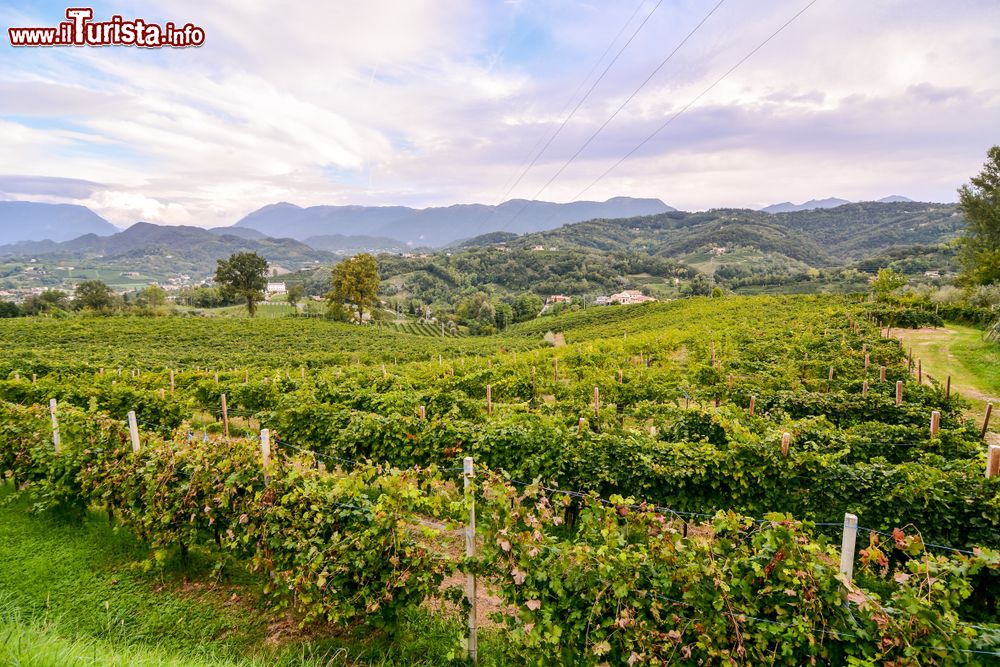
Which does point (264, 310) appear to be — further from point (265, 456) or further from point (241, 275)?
point (265, 456)

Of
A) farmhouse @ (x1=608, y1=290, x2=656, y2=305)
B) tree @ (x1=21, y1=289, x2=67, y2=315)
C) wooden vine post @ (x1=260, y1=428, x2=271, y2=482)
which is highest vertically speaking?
farmhouse @ (x1=608, y1=290, x2=656, y2=305)

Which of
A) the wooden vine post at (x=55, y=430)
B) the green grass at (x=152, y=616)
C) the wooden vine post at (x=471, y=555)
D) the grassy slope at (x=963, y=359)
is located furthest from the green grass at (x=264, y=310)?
the wooden vine post at (x=471, y=555)

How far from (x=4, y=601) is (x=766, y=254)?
232 m

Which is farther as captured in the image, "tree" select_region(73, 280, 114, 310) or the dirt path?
"tree" select_region(73, 280, 114, 310)

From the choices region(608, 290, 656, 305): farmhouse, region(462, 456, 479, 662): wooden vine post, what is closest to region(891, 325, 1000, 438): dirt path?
region(462, 456, 479, 662): wooden vine post

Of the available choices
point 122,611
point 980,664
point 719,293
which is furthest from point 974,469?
point 719,293

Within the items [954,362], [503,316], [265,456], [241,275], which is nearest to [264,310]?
[241,275]

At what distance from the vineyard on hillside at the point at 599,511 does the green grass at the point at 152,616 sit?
354mm

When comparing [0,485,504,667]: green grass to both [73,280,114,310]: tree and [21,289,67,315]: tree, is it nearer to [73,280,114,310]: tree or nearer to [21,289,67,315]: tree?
[73,280,114,310]: tree

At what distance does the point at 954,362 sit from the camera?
2314 cm

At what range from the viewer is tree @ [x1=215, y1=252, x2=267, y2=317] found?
63.4 meters

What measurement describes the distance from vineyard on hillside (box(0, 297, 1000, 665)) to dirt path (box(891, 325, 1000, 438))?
20.4ft

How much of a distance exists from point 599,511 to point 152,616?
5451mm

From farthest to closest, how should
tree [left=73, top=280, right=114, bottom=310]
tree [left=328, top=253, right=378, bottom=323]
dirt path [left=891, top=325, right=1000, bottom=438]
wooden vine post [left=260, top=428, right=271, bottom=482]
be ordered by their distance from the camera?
tree [left=73, top=280, right=114, bottom=310]
tree [left=328, top=253, right=378, bottom=323]
dirt path [left=891, top=325, right=1000, bottom=438]
wooden vine post [left=260, top=428, right=271, bottom=482]
